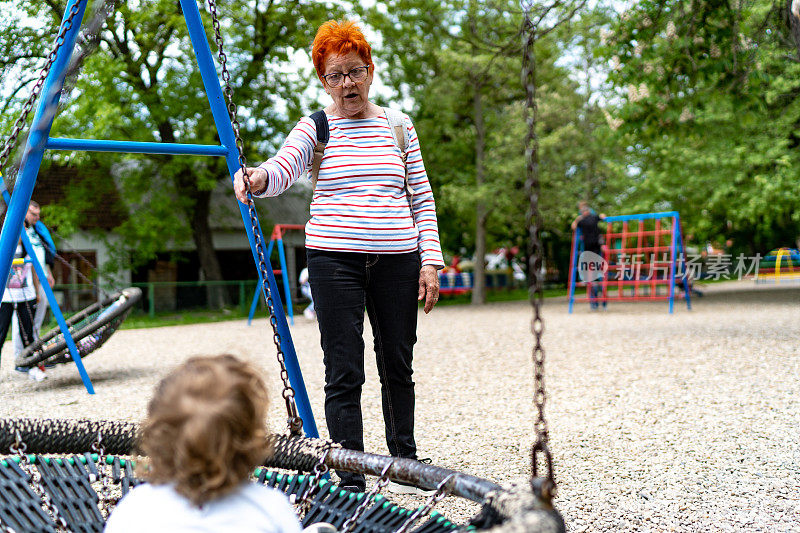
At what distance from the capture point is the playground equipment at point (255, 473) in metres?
1.54

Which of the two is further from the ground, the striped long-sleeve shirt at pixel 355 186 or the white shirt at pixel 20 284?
the striped long-sleeve shirt at pixel 355 186

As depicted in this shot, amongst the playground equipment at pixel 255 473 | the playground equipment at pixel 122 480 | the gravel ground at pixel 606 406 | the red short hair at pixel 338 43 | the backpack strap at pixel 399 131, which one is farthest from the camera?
the gravel ground at pixel 606 406

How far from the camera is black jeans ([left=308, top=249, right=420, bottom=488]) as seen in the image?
226 cm

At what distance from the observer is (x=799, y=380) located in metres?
5.05

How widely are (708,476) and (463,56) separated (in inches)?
491

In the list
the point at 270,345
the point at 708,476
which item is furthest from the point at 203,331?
the point at 708,476

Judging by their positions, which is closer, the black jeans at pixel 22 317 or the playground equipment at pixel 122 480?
the playground equipment at pixel 122 480

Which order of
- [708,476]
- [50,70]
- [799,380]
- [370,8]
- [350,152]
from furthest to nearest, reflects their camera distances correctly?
1. [370,8]
2. [799,380]
3. [708,476]
4. [350,152]
5. [50,70]

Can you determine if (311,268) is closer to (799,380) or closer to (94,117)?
(799,380)

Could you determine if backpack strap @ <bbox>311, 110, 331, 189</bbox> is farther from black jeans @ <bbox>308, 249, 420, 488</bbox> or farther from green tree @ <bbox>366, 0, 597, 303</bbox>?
green tree @ <bbox>366, 0, 597, 303</bbox>

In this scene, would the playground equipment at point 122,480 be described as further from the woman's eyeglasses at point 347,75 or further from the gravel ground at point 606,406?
the woman's eyeglasses at point 347,75

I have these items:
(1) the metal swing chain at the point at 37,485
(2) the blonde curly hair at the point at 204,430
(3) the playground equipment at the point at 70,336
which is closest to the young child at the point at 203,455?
(2) the blonde curly hair at the point at 204,430

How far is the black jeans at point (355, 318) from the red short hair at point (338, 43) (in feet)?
→ 1.94

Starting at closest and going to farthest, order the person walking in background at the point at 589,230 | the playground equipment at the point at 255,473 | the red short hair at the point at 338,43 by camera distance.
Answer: the playground equipment at the point at 255,473
the red short hair at the point at 338,43
the person walking in background at the point at 589,230
